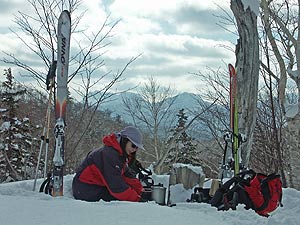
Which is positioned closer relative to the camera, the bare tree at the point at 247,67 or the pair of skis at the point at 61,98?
the pair of skis at the point at 61,98

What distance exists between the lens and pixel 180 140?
23172mm

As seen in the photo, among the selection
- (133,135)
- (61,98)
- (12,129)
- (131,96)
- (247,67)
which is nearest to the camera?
(133,135)

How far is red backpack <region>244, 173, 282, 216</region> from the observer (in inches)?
156

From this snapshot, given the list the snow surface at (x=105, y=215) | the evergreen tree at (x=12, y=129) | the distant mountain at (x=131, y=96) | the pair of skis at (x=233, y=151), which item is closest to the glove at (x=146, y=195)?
the snow surface at (x=105, y=215)

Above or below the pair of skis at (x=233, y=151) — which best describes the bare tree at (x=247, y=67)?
above

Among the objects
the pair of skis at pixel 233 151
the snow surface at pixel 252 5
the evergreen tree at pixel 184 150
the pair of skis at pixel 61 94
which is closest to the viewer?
the pair of skis at pixel 61 94

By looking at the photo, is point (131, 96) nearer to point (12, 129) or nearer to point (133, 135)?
point (12, 129)

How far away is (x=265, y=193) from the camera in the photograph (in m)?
4.05

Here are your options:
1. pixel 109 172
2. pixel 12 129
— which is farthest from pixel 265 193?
pixel 12 129

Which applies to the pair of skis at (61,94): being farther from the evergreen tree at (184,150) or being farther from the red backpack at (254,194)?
the evergreen tree at (184,150)

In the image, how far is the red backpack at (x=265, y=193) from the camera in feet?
13.0

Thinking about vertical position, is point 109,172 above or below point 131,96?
below

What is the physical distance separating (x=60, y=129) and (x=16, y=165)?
13.8m

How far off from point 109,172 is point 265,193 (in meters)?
1.52
